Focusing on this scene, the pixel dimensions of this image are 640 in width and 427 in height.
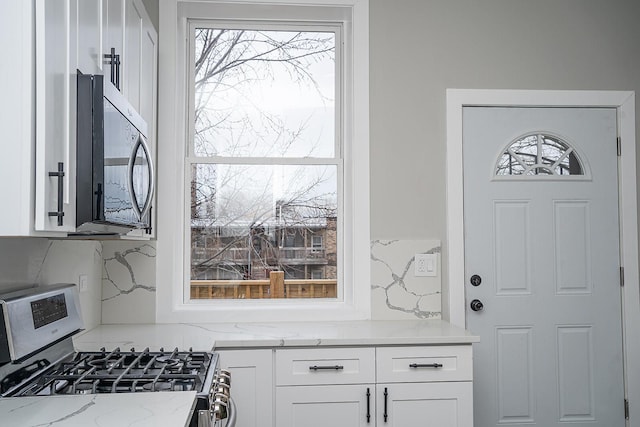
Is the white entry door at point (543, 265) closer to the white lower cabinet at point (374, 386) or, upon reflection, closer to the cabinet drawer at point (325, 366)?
the white lower cabinet at point (374, 386)

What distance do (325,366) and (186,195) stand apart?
3.92ft

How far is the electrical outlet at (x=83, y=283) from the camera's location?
8.46 ft

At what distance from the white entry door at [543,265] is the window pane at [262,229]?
2.46 feet

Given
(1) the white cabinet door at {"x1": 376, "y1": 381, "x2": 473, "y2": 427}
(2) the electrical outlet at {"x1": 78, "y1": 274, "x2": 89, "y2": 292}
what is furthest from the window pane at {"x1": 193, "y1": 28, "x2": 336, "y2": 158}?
(1) the white cabinet door at {"x1": 376, "y1": 381, "x2": 473, "y2": 427}

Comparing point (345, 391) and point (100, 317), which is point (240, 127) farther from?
point (345, 391)

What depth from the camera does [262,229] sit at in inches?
123

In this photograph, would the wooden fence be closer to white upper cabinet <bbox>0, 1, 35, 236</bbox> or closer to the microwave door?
the microwave door

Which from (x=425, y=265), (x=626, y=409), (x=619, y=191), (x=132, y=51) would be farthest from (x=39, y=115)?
(x=626, y=409)

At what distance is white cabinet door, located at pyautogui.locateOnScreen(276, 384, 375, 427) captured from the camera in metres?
2.42

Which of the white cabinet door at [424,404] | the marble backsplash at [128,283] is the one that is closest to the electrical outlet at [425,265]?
the white cabinet door at [424,404]

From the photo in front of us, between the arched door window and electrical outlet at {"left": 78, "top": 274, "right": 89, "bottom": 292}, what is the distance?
82.0 inches

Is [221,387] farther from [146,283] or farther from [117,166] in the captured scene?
[146,283]

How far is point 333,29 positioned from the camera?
321 centimetres

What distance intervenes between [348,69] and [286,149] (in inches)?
21.2
